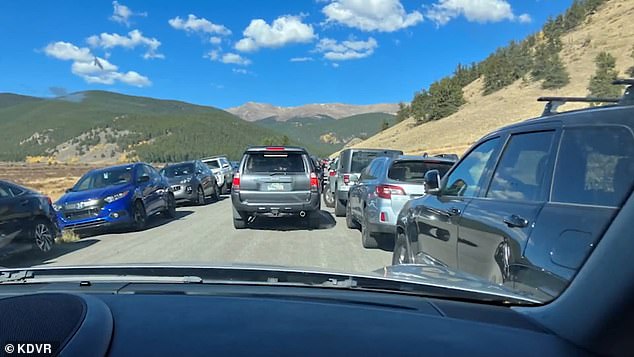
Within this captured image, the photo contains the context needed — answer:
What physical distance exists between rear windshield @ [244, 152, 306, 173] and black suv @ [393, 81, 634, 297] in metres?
8.28

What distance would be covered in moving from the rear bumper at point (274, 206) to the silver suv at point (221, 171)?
15.5 metres

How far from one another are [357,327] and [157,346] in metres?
0.65

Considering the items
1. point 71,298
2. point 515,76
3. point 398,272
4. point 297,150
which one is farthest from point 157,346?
point 515,76

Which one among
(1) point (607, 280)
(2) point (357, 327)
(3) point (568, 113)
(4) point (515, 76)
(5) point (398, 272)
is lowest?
(5) point (398, 272)

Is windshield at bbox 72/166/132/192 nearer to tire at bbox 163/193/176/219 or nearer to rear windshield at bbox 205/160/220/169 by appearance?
tire at bbox 163/193/176/219

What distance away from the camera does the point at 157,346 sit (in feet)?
5.74

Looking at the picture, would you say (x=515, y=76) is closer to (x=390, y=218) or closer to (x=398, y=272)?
(x=390, y=218)

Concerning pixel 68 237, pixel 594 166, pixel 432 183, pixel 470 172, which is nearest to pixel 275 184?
pixel 68 237

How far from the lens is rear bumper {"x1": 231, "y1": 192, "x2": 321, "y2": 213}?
13.2 meters

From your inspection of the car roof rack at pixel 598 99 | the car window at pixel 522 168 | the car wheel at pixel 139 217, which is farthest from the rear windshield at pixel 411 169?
the car wheel at pixel 139 217

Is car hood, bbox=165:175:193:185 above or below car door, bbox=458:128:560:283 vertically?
below

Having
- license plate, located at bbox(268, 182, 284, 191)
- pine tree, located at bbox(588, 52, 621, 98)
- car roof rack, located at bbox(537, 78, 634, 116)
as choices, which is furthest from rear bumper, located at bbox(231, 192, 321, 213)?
pine tree, located at bbox(588, 52, 621, 98)

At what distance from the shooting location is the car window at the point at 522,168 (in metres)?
3.85

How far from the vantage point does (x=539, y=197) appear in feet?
12.2
